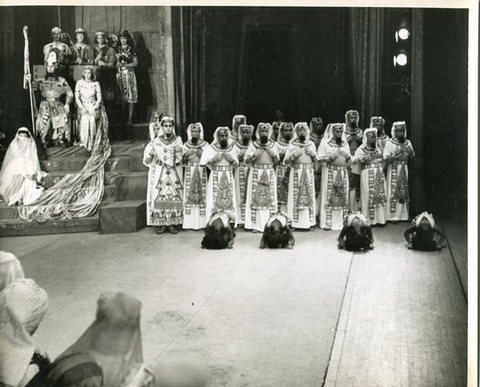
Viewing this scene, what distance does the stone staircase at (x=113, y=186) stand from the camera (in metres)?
4.51

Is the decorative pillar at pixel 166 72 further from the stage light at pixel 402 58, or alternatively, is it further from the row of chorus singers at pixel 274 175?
the stage light at pixel 402 58

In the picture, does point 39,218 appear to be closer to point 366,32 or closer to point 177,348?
point 177,348

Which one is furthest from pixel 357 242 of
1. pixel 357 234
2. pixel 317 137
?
pixel 317 137

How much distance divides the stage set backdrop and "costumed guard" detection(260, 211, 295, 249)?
0.85 metres

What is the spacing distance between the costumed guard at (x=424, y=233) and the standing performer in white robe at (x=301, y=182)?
0.90 metres

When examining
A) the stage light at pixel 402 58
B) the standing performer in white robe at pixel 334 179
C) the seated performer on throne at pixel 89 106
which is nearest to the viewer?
the stage light at pixel 402 58

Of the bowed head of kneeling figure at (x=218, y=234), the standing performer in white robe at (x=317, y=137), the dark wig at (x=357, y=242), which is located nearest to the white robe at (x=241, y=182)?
the bowed head of kneeling figure at (x=218, y=234)

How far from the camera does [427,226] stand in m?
4.30

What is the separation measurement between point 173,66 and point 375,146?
1458mm

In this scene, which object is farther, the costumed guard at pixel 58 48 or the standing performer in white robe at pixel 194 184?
the standing performer in white robe at pixel 194 184

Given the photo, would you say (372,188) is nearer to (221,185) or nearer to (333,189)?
(333,189)

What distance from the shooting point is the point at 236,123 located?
4652 millimetres

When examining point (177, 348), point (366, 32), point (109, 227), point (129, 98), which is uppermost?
point (366, 32)

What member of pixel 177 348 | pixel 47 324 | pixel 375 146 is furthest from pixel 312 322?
pixel 47 324
